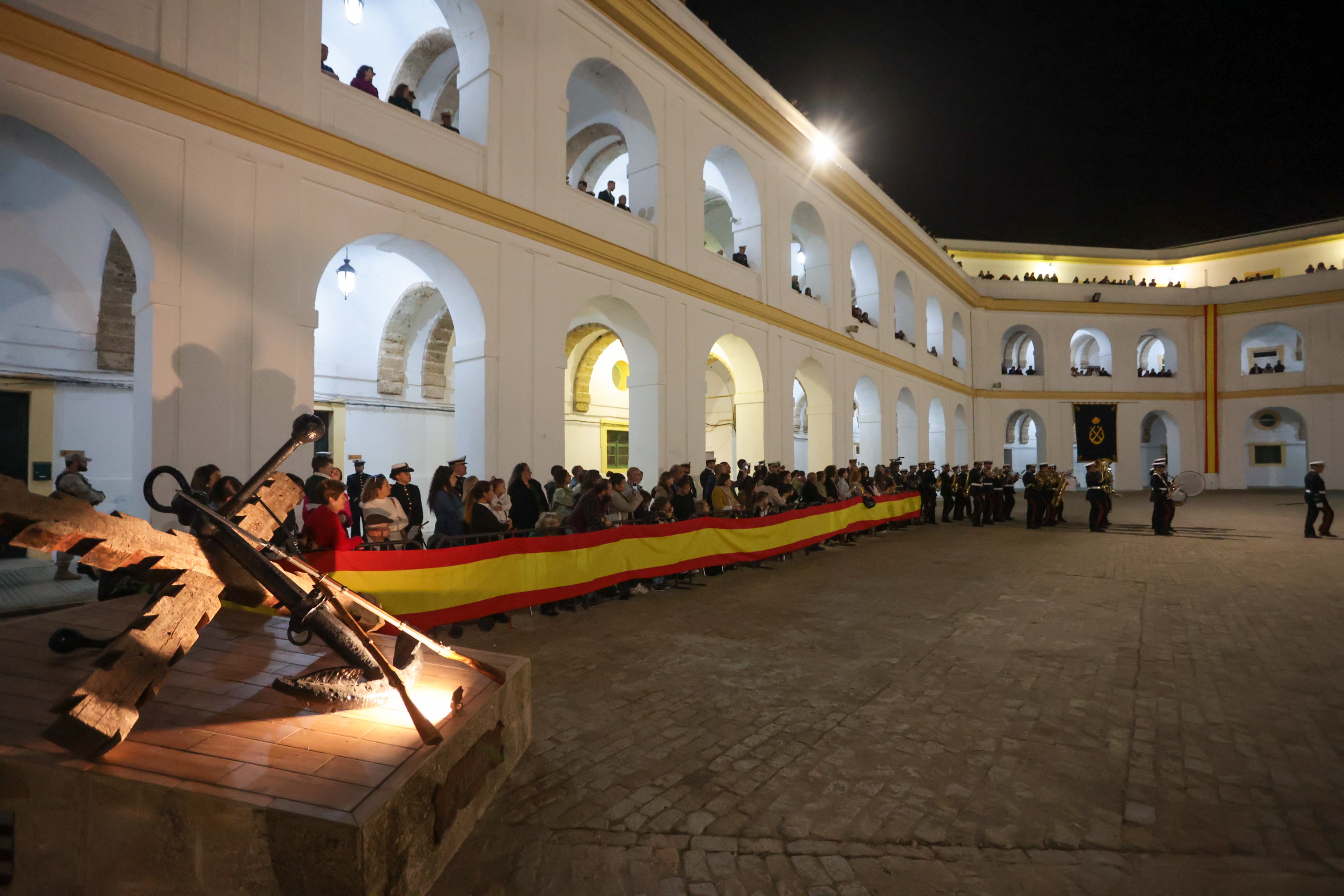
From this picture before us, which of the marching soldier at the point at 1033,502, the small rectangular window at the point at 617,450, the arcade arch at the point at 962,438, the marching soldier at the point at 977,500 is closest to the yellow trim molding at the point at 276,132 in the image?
the small rectangular window at the point at 617,450

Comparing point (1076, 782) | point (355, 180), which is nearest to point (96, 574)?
point (355, 180)

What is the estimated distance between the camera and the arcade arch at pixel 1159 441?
33469 millimetres

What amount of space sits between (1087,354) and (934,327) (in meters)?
18.1

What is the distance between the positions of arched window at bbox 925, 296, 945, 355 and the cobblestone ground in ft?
72.5

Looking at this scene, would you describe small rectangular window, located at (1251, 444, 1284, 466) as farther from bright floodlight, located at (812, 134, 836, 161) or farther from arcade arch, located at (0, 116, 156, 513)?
arcade arch, located at (0, 116, 156, 513)

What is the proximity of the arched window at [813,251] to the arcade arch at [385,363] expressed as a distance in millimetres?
10601

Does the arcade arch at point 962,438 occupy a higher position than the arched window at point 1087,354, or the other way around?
the arched window at point 1087,354

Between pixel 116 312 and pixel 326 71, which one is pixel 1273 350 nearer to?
pixel 326 71

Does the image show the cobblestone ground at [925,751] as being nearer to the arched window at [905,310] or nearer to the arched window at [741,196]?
the arched window at [741,196]

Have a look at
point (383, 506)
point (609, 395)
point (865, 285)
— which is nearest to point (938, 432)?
point (865, 285)

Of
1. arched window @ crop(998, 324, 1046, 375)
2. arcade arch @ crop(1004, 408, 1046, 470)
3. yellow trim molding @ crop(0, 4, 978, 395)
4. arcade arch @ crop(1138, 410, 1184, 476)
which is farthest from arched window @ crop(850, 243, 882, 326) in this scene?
arcade arch @ crop(1138, 410, 1184, 476)

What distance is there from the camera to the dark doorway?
29.9ft

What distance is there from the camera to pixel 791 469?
16.4 metres

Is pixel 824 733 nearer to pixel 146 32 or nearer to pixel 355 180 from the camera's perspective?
pixel 355 180
